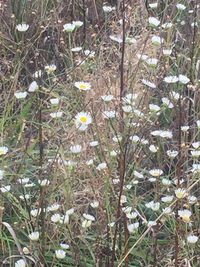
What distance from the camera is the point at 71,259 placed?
2.20 meters

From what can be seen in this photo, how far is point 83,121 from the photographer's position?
244 cm

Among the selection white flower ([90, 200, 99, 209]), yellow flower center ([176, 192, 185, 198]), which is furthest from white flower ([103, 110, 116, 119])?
yellow flower center ([176, 192, 185, 198])

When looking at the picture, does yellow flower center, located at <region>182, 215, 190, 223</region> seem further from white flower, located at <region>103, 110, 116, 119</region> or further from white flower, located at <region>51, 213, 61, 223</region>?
white flower, located at <region>103, 110, 116, 119</region>

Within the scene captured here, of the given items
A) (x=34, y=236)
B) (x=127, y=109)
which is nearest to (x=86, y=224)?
(x=34, y=236)

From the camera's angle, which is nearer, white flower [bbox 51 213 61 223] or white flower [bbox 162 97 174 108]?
white flower [bbox 51 213 61 223]

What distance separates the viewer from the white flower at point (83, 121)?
241 centimetres

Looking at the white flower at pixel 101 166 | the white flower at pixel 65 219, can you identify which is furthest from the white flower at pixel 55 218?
the white flower at pixel 101 166

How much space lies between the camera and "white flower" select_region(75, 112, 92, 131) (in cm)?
241

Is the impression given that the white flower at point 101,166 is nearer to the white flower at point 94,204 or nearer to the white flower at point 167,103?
the white flower at point 94,204

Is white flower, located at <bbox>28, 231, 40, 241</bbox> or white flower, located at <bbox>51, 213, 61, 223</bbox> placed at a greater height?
white flower, located at <bbox>51, 213, 61, 223</bbox>

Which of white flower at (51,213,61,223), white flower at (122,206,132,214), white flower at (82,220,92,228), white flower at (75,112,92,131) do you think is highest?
white flower at (75,112,92,131)

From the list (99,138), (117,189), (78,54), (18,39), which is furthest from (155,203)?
(18,39)

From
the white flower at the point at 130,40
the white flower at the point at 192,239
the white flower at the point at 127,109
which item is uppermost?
the white flower at the point at 127,109

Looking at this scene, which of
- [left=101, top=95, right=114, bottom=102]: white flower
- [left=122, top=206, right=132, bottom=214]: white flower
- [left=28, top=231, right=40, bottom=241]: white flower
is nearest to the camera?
[left=28, top=231, right=40, bottom=241]: white flower
